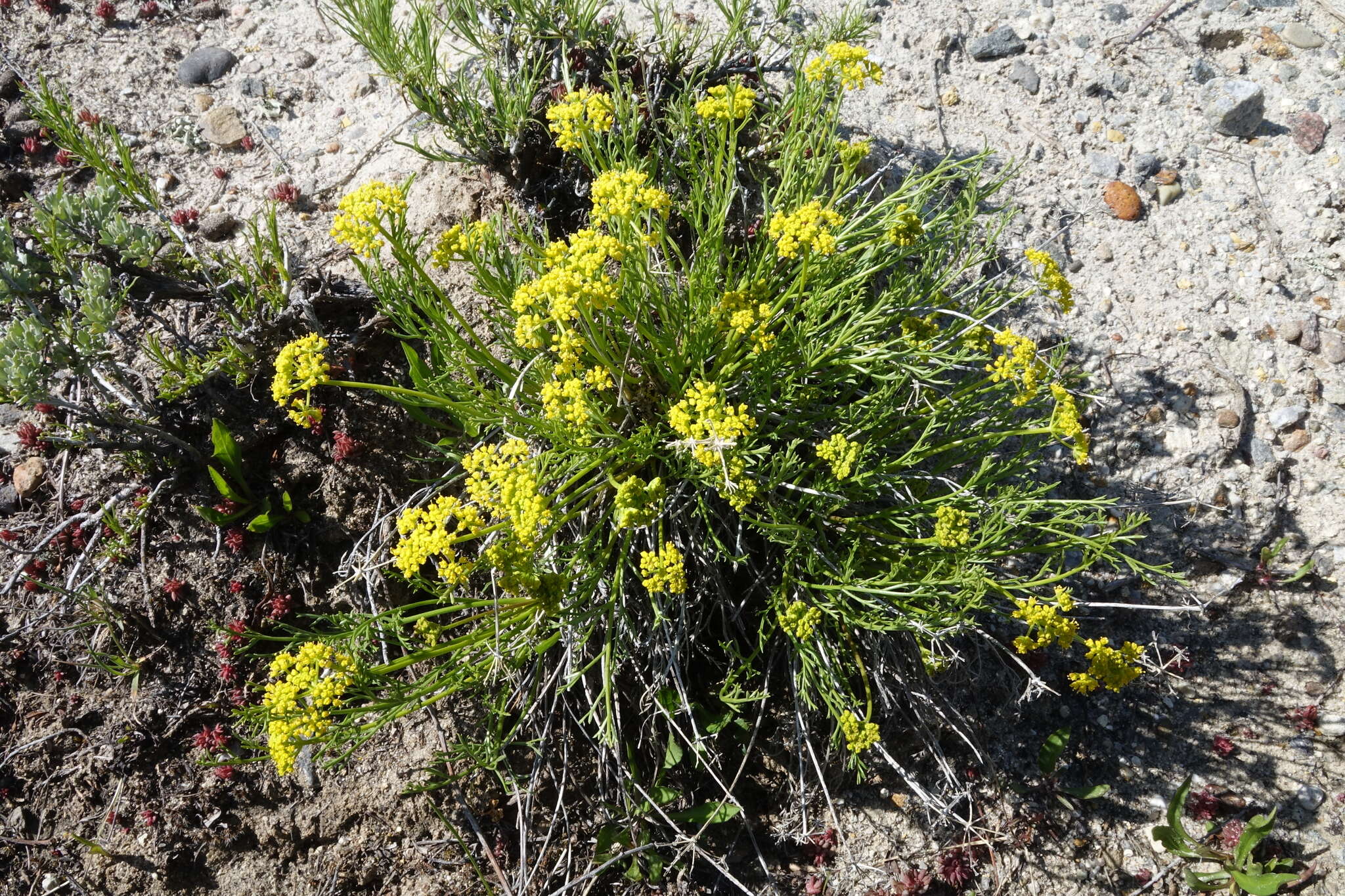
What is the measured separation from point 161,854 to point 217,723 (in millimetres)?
552

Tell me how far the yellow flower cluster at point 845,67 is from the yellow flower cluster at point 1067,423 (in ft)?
4.67

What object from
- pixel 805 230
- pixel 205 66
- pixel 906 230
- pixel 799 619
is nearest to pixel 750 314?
pixel 805 230

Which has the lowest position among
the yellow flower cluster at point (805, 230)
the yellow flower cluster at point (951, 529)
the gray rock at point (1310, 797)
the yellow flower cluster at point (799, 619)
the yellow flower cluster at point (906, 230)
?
the gray rock at point (1310, 797)

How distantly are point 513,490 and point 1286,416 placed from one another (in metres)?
3.88

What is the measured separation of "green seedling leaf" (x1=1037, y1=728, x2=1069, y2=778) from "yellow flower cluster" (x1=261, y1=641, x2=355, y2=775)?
3039 millimetres

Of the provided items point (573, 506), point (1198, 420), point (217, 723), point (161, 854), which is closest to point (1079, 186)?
point (1198, 420)

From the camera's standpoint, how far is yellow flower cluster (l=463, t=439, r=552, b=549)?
2725 mm

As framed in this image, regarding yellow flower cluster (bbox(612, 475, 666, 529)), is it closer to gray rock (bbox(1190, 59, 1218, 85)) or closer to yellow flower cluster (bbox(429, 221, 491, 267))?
yellow flower cluster (bbox(429, 221, 491, 267))

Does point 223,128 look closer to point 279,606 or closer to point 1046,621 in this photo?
point 279,606

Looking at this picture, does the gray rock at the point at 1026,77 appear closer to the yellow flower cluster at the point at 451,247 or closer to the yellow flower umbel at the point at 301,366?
the yellow flower cluster at the point at 451,247

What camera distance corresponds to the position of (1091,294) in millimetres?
4426

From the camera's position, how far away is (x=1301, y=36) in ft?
15.7

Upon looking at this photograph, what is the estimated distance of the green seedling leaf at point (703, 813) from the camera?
3578 mm

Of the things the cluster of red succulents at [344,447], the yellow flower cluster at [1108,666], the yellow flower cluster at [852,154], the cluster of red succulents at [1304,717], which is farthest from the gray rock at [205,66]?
the cluster of red succulents at [1304,717]
